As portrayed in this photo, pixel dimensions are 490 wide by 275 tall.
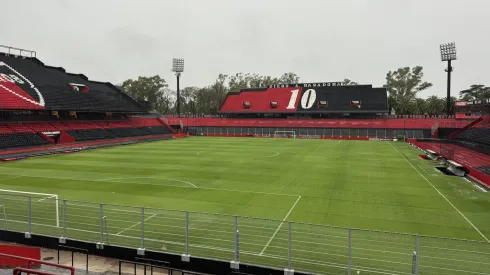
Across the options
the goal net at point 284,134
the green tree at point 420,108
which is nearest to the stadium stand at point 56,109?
the goal net at point 284,134

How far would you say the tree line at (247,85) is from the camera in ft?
313

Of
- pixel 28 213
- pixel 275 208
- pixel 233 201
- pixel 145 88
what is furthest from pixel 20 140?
pixel 145 88

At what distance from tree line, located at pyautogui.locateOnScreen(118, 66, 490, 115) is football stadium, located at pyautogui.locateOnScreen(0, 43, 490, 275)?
1637 inches

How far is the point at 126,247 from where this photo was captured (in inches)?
432

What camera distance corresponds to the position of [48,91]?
5219 cm

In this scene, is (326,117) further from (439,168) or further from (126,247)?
(126,247)

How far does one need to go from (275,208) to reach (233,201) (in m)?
2.42

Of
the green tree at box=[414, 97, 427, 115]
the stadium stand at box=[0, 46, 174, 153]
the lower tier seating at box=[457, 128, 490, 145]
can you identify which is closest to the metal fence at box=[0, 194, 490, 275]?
the lower tier seating at box=[457, 128, 490, 145]

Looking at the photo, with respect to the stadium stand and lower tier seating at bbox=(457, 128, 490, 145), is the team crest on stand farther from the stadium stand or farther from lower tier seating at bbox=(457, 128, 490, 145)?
lower tier seating at bbox=(457, 128, 490, 145)

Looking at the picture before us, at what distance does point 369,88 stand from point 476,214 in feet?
222

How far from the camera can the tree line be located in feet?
313

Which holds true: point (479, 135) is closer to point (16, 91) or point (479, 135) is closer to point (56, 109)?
point (56, 109)

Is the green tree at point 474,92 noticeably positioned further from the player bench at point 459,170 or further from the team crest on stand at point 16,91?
the team crest on stand at point 16,91

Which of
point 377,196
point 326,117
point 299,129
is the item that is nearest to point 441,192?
point 377,196
